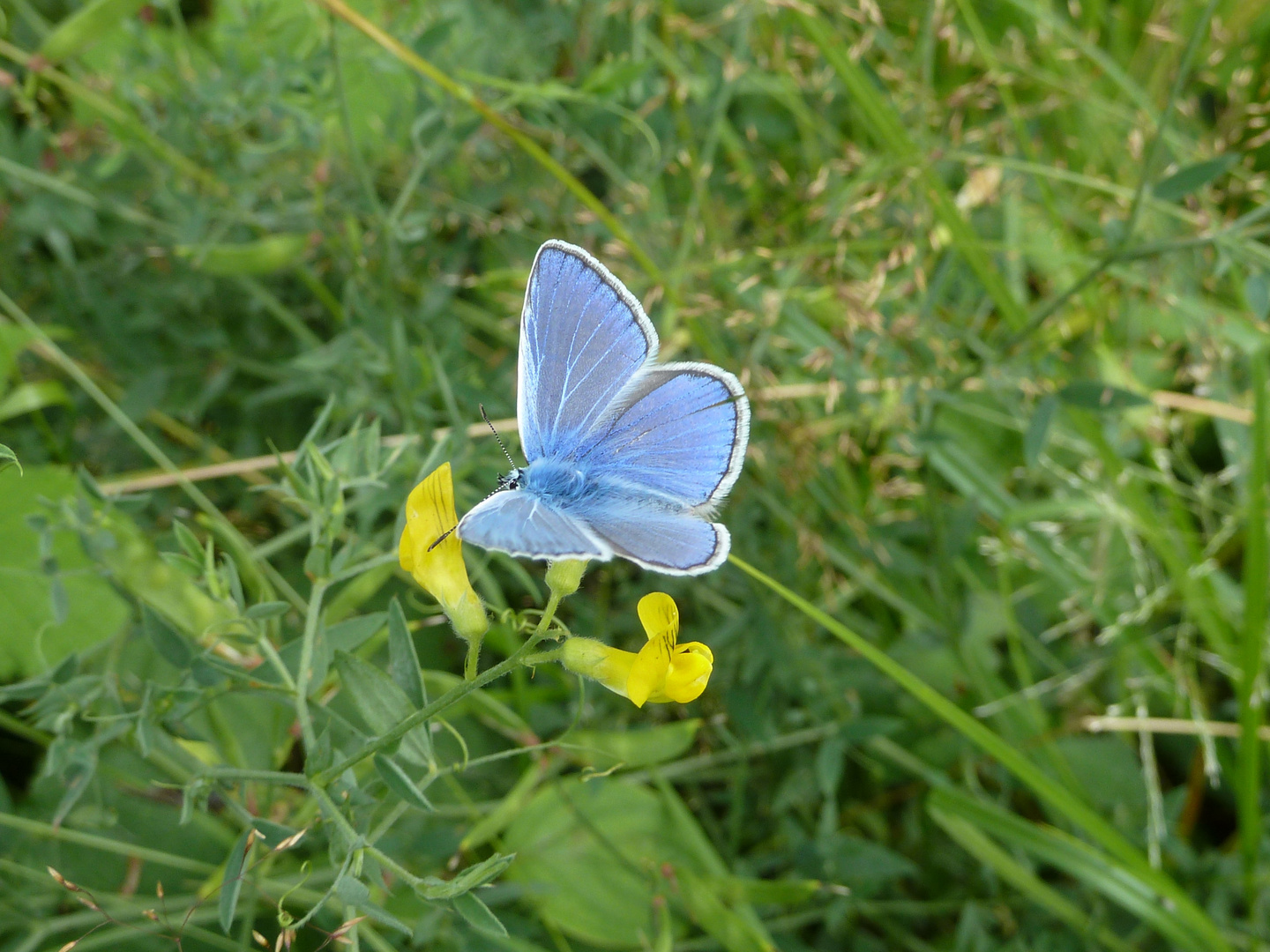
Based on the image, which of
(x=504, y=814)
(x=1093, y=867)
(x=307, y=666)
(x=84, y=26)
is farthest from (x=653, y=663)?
(x=84, y=26)

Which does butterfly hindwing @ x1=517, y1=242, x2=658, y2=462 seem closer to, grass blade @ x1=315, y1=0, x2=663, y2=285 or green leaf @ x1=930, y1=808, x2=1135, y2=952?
grass blade @ x1=315, y1=0, x2=663, y2=285

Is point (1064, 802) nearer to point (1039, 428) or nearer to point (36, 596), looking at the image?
point (1039, 428)

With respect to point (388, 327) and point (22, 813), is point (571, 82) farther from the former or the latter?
point (22, 813)

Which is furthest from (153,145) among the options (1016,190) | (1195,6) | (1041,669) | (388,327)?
(1195,6)

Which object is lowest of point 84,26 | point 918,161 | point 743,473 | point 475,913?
point 743,473

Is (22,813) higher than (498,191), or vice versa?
(498,191)
